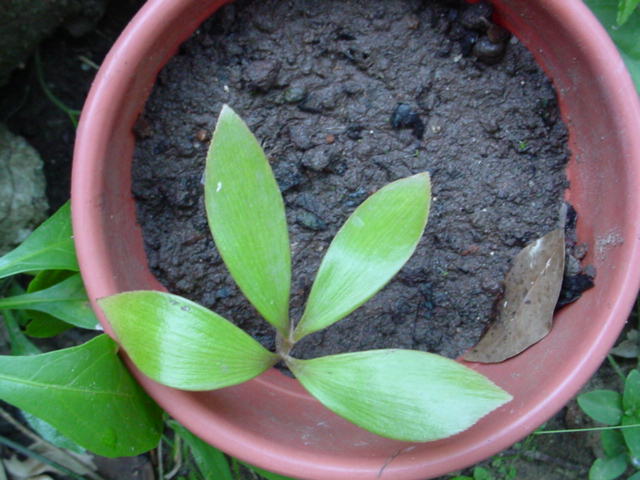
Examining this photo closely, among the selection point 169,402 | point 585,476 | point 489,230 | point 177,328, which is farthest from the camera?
point 585,476

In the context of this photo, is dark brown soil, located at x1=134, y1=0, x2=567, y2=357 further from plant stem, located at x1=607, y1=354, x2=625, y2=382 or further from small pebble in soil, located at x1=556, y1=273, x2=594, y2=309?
plant stem, located at x1=607, y1=354, x2=625, y2=382

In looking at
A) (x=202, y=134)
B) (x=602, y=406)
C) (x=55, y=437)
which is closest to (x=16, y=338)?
(x=55, y=437)

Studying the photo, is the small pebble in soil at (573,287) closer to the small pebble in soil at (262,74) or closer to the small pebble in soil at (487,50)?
the small pebble in soil at (487,50)

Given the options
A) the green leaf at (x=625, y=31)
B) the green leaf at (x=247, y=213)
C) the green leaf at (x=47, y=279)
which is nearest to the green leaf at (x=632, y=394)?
the green leaf at (x=625, y=31)

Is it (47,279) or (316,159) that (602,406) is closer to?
(316,159)

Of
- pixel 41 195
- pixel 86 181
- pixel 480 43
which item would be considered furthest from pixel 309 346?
pixel 41 195

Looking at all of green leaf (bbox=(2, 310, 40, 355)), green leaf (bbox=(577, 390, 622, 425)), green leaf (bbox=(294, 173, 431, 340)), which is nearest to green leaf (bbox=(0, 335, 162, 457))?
green leaf (bbox=(2, 310, 40, 355))

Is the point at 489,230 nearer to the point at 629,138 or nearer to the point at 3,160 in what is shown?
the point at 629,138
